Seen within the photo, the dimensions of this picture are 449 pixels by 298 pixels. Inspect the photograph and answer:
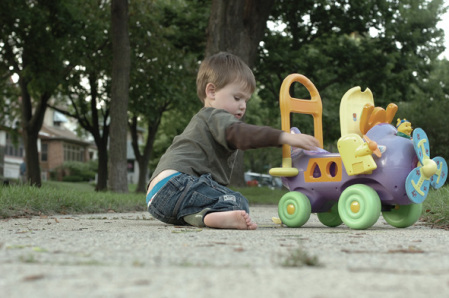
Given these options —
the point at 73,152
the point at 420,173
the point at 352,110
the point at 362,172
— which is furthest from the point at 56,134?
the point at 420,173

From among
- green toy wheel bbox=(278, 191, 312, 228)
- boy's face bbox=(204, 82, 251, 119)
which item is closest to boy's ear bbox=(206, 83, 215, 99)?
boy's face bbox=(204, 82, 251, 119)

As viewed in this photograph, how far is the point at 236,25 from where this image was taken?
11406 millimetres

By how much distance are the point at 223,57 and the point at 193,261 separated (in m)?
2.56

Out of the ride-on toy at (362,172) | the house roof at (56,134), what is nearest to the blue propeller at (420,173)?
the ride-on toy at (362,172)

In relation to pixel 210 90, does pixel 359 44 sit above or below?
above

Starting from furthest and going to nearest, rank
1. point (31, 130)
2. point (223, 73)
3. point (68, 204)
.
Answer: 1. point (31, 130)
2. point (68, 204)
3. point (223, 73)

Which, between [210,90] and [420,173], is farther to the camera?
[210,90]

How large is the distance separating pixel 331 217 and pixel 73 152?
56124mm

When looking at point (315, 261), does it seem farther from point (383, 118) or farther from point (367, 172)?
point (383, 118)

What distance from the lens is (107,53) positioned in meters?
18.3

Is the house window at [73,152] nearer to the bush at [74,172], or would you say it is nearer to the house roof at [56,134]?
the house roof at [56,134]

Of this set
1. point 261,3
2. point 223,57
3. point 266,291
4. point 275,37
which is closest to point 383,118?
point 223,57

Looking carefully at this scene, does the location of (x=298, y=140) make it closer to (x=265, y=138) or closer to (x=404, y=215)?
(x=265, y=138)

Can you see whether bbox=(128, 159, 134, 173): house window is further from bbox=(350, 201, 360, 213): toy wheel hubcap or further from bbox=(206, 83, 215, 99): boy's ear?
bbox=(350, 201, 360, 213): toy wheel hubcap
